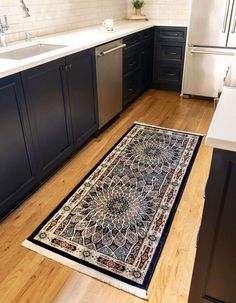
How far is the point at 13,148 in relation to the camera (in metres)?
1.75

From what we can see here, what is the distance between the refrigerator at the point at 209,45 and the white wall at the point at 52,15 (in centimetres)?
121

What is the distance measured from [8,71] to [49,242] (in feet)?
3.45

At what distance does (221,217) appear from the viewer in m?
0.99

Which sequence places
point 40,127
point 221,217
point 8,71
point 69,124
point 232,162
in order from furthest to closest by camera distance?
point 69,124 → point 40,127 → point 8,71 → point 221,217 → point 232,162

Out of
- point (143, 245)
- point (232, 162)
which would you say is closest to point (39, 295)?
point (143, 245)

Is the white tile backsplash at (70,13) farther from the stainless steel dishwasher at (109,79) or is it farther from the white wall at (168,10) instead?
the stainless steel dishwasher at (109,79)

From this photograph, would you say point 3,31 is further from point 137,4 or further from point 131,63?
point 137,4

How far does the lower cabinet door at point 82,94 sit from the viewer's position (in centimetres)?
224

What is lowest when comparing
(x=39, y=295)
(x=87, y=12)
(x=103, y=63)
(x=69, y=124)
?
(x=39, y=295)

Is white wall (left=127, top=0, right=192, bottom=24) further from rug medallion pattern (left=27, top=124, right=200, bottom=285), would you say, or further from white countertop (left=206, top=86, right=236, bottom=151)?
white countertop (left=206, top=86, right=236, bottom=151)

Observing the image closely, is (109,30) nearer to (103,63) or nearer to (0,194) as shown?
(103,63)

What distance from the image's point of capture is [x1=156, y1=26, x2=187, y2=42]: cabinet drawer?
3.67 meters

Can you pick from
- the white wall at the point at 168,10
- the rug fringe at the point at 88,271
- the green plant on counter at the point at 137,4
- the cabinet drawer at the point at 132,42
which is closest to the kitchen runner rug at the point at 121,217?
the rug fringe at the point at 88,271

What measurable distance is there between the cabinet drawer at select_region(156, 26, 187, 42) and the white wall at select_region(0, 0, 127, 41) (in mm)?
758
